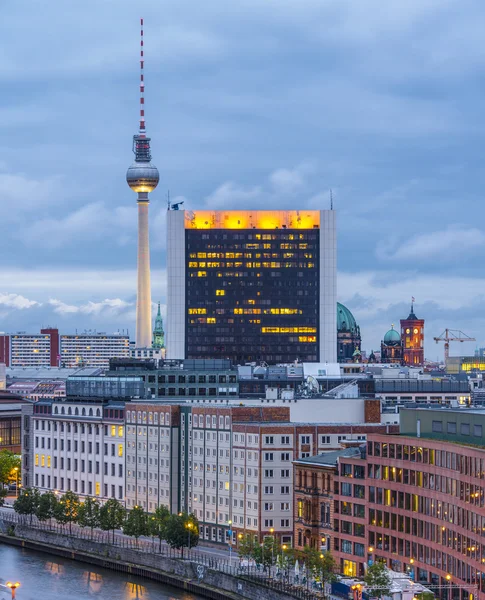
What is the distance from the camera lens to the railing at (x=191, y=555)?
134m

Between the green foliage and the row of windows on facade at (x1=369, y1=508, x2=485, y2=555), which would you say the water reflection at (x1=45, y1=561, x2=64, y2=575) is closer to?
the green foliage

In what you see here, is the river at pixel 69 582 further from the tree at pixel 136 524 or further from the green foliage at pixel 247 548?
the green foliage at pixel 247 548

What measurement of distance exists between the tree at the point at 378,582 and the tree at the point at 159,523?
1711 inches

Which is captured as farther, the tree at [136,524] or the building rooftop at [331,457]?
the tree at [136,524]

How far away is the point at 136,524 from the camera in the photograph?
167 m

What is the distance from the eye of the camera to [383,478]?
13938 centimetres

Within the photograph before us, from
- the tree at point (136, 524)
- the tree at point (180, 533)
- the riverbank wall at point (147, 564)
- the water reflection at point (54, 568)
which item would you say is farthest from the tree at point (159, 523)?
the water reflection at point (54, 568)

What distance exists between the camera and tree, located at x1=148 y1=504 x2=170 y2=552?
16238 cm

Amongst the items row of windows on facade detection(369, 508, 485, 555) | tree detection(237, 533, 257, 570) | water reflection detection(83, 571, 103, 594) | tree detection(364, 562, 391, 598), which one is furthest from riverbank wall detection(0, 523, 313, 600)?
tree detection(364, 562, 391, 598)

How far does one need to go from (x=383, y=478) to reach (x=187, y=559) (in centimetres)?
2347

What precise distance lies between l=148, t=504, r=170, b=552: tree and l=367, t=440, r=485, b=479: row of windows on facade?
93.9 ft

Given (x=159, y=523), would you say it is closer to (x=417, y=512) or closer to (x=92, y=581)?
(x=92, y=581)

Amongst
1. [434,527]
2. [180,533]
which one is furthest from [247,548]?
[434,527]

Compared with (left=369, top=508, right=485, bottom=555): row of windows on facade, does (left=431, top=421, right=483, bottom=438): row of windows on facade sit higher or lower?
higher
